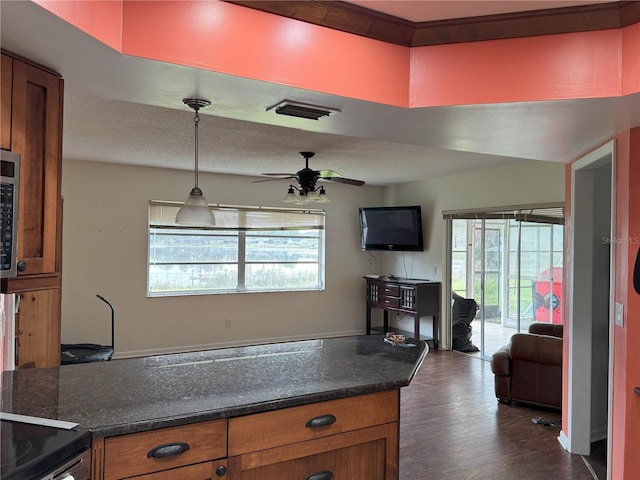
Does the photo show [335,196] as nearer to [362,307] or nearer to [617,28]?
[362,307]

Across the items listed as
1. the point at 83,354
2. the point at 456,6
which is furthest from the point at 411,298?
the point at 456,6

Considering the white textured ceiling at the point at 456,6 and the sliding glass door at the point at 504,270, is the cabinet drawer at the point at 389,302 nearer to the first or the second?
the sliding glass door at the point at 504,270

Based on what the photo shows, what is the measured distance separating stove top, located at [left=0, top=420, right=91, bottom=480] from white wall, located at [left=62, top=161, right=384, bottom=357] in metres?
4.56

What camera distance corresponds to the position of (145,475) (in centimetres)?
154

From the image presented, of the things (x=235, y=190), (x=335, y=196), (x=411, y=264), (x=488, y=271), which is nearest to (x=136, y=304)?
(x=235, y=190)

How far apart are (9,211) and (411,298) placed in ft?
18.0

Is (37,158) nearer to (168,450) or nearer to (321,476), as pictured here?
(168,450)

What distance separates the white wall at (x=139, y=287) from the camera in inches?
221

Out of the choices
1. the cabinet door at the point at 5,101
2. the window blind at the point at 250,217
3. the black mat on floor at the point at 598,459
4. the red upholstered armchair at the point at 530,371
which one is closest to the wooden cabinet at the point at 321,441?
the cabinet door at the point at 5,101

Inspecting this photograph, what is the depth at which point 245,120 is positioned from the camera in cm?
286

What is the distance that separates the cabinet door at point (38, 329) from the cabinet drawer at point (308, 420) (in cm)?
209

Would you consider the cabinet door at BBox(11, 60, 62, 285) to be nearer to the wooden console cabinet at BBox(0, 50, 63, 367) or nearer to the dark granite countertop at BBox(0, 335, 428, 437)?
the wooden console cabinet at BBox(0, 50, 63, 367)

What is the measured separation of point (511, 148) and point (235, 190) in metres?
4.24

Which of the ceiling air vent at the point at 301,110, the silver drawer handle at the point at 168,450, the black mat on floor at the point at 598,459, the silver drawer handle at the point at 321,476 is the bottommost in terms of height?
the black mat on floor at the point at 598,459
